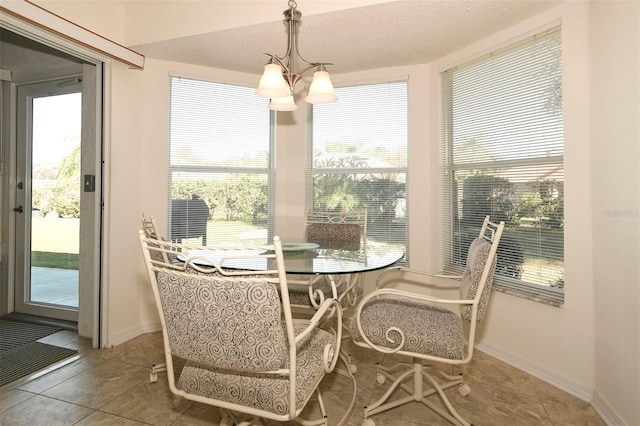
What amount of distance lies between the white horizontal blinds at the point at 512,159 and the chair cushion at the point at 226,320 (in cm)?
189

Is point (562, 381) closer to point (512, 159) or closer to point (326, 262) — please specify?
point (512, 159)

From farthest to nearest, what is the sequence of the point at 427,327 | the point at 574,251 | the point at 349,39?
the point at 349,39 → the point at 574,251 → the point at 427,327

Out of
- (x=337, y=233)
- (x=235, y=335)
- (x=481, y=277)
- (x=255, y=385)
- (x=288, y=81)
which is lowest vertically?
(x=255, y=385)

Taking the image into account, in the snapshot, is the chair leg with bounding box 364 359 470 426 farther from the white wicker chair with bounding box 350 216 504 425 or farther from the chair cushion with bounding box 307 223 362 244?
the chair cushion with bounding box 307 223 362 244

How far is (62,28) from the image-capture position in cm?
215

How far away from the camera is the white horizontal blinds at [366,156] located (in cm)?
310

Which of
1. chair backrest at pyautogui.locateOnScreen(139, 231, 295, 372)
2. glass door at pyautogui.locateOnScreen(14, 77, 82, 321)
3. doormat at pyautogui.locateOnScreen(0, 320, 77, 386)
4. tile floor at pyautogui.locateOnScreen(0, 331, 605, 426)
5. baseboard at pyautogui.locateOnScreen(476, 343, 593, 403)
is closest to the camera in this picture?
chair backrest at pyautogui.locateOnScreen(139, 231, 295, 372)

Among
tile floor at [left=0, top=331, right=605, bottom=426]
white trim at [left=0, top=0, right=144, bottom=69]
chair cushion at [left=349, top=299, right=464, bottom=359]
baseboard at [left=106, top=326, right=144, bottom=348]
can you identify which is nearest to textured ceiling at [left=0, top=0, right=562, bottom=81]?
white trim at [left=0, top=0, right=144, bottom=69]

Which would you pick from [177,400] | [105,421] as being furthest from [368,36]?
[105,421]

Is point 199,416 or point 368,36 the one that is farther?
point 368,36

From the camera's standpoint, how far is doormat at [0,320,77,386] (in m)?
2.20

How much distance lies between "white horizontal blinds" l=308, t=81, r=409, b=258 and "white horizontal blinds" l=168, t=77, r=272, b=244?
1.71 ft

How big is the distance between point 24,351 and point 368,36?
3342mm

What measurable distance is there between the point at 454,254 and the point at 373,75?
68.6 inches
